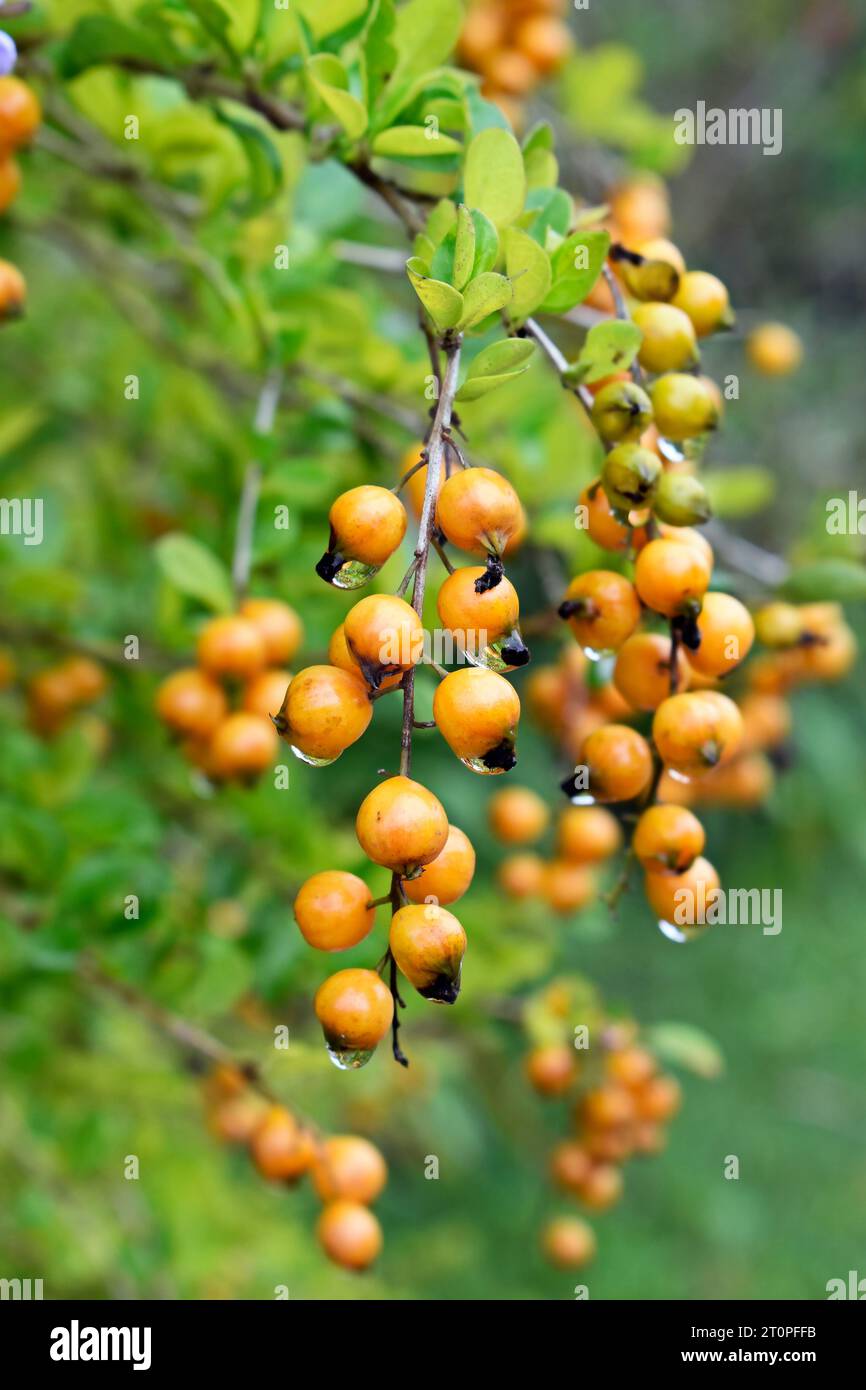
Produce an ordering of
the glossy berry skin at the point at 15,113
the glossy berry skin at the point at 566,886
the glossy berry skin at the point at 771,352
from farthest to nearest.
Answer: the glossy berry skin at the point at 771,352 → the glossy berry skin at the point at 566,886 → the glossy berry skin at the point at 15,113

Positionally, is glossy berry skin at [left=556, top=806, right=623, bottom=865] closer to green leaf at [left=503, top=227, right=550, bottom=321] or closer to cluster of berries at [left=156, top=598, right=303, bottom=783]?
cluster of berries at [left=156, top=598, right=303, bottom=783]

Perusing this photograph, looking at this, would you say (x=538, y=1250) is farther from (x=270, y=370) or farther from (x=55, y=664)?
(x=270, y=370)

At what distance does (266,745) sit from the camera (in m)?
1.10

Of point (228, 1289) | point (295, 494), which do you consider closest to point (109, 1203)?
point (228, 1289)

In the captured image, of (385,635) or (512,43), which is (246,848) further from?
(512,43)

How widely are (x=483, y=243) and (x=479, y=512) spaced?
0.20 m

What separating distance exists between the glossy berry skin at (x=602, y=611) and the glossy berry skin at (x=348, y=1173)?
52cm

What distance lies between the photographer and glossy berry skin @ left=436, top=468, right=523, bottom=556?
614 millimetres

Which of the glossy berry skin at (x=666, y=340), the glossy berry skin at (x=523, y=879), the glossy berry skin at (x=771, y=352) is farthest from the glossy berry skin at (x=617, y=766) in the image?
the glossy berry skin at (x=771, y=352)

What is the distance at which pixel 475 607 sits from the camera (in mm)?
603

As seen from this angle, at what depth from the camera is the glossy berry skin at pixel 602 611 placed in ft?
2.51

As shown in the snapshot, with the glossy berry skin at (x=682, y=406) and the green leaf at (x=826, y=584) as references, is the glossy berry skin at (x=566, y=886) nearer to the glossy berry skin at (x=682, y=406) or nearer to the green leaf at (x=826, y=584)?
the green leaf at (x=826, y=584)

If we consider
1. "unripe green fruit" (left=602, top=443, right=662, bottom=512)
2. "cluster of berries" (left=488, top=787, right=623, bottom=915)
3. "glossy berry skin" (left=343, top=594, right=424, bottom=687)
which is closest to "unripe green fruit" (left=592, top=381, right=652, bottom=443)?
"unripe green fruit" (left=602, top=443, right=662, bottom=512)

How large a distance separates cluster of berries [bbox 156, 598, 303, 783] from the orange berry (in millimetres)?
467
